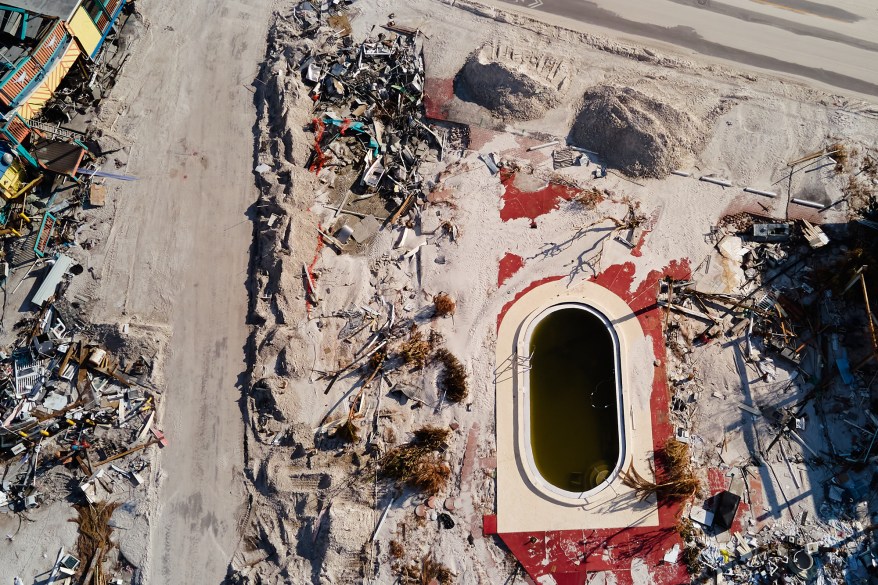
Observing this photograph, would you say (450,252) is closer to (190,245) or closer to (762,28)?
(190,245)

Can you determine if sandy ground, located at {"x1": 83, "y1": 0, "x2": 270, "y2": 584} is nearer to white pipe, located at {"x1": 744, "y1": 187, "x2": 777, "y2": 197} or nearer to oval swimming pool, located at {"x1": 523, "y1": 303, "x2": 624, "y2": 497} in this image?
oval swimming pool, located at {"x1": 523, "y1": 303, "x2": 624, "y2": 497}

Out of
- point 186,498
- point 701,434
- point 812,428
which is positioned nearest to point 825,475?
point 812,428

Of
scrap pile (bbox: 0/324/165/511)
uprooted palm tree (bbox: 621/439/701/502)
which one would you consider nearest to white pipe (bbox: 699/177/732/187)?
uprooted palm tree (bbox: 621/439/701/502)

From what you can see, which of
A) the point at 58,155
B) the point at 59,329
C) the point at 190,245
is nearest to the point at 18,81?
the point at 58,155

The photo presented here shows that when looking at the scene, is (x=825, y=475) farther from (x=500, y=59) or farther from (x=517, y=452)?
(x=500, y=59)

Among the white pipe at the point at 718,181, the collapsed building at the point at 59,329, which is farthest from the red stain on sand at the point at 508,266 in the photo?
the collapsed building at the point at 59,329

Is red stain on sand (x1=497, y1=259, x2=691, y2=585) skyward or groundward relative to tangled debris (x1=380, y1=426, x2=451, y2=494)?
groundward
